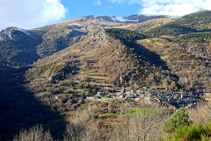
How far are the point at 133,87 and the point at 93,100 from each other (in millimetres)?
20007

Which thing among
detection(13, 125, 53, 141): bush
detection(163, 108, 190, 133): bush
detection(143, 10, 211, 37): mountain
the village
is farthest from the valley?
detection(143, 10, 211, 37): mountain

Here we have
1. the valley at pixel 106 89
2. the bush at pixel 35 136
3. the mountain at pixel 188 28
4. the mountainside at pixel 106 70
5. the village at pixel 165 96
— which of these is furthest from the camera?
the mountain at pixel 188 28

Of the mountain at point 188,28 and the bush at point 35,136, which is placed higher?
the mountain at point 188,28

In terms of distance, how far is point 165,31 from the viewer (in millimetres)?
163000

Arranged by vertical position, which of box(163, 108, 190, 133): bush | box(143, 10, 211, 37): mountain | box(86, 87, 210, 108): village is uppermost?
box(143, 10, 211, 37): mountain

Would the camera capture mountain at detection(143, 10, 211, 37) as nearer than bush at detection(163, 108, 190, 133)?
No

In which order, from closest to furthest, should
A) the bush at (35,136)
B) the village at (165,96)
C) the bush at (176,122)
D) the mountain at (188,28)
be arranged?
the bush at (176,122) < the bush at (35,136) < the village at (165,96) < the mountain at (188,28)

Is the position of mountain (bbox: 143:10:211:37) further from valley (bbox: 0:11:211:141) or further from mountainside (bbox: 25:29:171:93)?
mountainside (bbox: 25:29:171:93)

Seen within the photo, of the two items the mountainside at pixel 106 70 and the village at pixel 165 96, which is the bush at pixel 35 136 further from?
the mountainside at pixel 106 70

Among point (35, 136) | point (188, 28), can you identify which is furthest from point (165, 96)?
point (188, 28)

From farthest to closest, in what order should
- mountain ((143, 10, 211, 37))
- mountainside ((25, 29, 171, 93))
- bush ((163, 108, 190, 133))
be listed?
mountain ((143, 10, 211, 37)) → mountainside ((25, 29, 171, 93)) → bush ((163, 108, 190, 133))

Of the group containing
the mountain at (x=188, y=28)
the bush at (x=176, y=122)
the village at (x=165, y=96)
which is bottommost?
the village at (x=165, y=96)

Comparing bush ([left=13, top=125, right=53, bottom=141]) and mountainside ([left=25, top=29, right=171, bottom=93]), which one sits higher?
mountainside ([left=25, top=29, right=171, bottom=93])

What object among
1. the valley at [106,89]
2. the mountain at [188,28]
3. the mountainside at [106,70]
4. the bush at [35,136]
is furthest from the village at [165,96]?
the mountain at [188,28]
